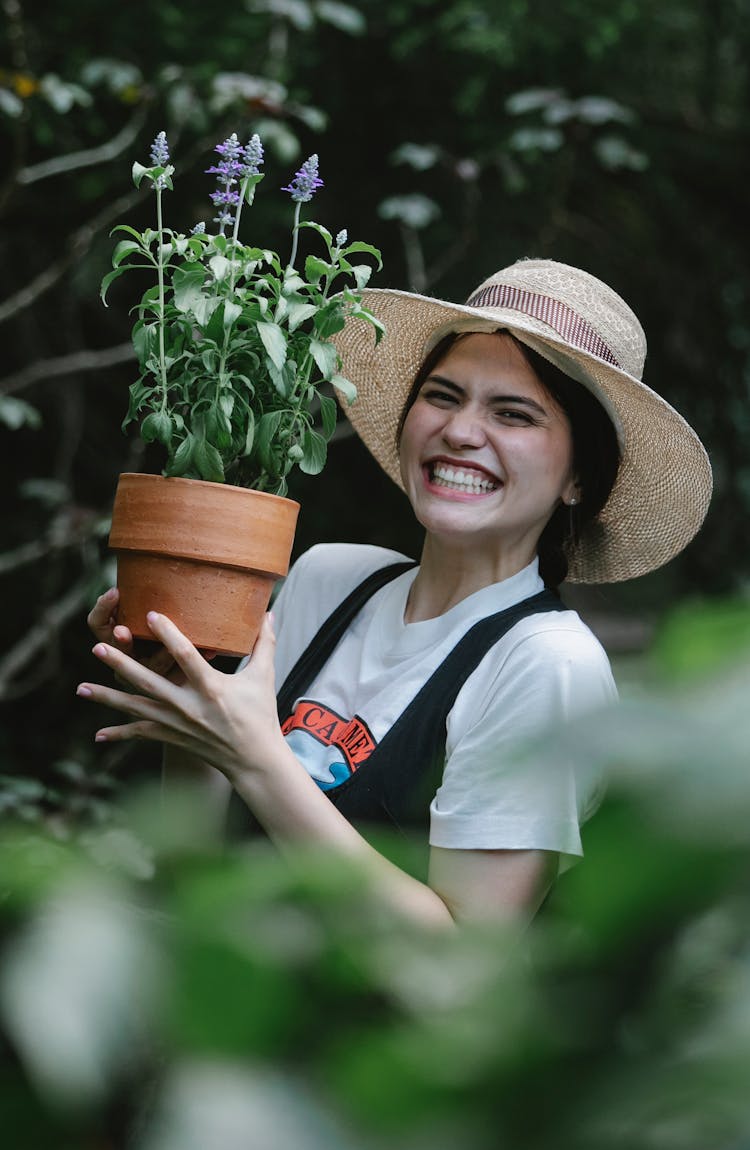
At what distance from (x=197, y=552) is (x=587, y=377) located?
0.69 meters

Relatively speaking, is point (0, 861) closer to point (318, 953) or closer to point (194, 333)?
point (318, 953)

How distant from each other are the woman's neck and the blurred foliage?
60.8 inches

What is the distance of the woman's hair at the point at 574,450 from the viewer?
184cm

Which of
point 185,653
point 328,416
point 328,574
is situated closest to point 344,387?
point 328,416

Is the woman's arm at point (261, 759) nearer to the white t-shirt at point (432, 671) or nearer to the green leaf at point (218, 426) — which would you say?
the white t-shirt at point (432, 671)

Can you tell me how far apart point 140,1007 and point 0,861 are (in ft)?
0.23

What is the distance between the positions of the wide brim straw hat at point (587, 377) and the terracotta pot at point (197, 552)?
1.59 feet

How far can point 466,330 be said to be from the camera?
6.23 feet

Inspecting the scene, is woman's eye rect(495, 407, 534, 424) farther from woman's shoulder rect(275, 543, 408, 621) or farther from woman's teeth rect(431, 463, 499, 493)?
woman's shoulder rect(275, 543, 408, 621)

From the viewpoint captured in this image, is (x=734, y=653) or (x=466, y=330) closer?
(x=734, y=653)

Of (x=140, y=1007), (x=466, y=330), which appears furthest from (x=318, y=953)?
(x=466, y=330)

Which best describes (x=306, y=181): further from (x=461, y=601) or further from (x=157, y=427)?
(x=461, y=601)

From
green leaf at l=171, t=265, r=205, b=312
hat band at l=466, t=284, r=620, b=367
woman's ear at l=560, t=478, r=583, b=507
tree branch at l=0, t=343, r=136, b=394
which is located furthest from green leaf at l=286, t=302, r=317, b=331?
tree branch at l=0, t=343, r=136, b=394

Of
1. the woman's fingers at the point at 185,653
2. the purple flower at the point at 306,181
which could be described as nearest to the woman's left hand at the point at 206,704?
the woman's fingers at the point at 185,653
